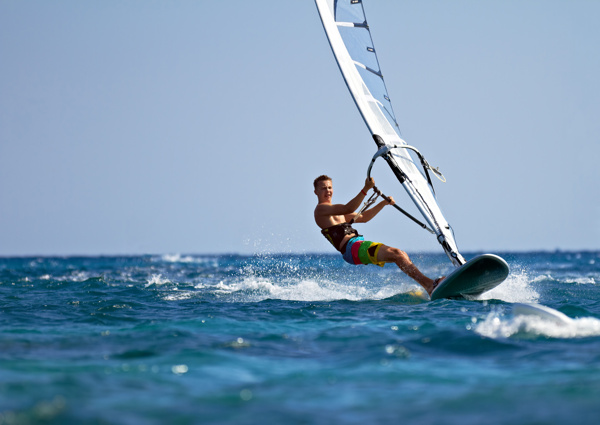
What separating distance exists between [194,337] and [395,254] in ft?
11.5

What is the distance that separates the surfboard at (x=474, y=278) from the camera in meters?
8.03

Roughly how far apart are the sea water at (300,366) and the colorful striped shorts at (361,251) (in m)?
0.91

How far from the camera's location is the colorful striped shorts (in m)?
8.52

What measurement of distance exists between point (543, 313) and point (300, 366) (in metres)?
2.52

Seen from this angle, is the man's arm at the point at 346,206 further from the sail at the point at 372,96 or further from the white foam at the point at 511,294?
the white foam at the point at 511,294

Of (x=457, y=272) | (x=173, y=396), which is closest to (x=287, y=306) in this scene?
(x=457, y=272)

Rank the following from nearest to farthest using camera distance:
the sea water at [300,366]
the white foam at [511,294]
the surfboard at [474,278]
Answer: the sea water at [300,366] → the surfboard at [474,278] → the white foam at [511,294]

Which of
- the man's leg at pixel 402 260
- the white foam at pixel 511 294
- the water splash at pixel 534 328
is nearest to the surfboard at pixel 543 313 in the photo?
the water splash at pixel 534 328

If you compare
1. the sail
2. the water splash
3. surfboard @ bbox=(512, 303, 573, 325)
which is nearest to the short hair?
the sail

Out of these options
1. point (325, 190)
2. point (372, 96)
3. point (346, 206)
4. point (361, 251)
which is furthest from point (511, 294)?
point (372, 96)

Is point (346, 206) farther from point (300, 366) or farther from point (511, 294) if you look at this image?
point (300, 366)

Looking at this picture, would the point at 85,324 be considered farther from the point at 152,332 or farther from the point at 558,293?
the point at 558,293

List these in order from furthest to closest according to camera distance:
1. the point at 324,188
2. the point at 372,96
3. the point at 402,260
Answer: the point at 372,96 → the point at 324,188 → the point at 402,260

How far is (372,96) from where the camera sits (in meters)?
9.76
